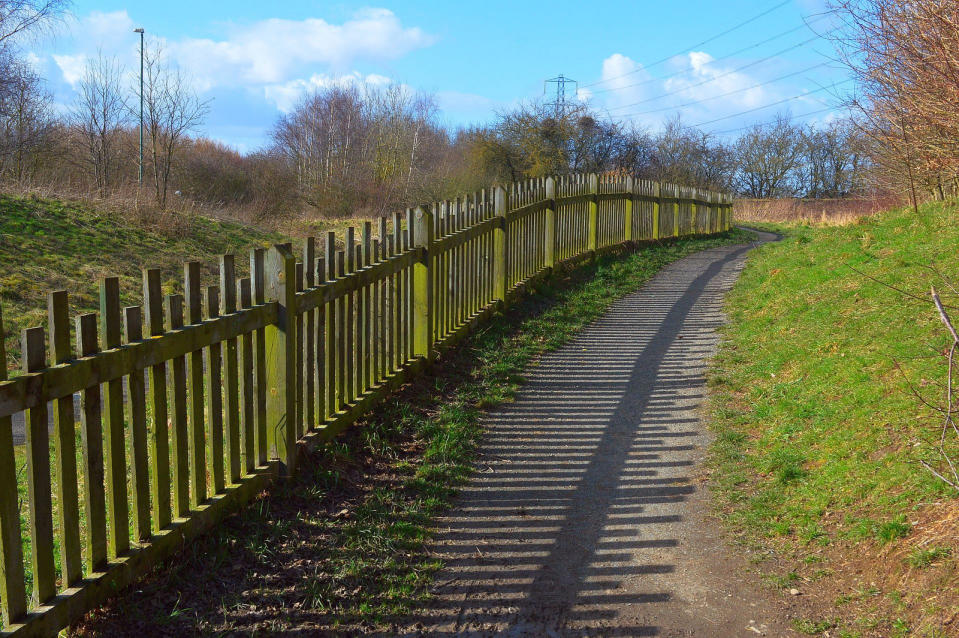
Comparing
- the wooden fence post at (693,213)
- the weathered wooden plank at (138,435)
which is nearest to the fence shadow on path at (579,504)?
the weathered wooden plank at (138,435)

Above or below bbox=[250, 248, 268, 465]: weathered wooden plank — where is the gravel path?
below

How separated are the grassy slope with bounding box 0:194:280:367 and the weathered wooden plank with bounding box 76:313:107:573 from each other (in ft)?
20.3

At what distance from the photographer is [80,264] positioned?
1316 centimetres

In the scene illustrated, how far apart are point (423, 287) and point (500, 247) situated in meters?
2.84

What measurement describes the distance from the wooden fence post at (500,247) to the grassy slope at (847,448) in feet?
9.17

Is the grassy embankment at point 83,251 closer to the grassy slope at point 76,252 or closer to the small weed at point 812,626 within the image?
the grassy slope at point 76,252

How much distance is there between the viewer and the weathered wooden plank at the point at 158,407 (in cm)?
353

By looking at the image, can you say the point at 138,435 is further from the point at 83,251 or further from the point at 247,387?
the point at 83,251

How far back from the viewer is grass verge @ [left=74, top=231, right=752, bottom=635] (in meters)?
3.43

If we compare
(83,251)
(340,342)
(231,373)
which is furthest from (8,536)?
(83,251)

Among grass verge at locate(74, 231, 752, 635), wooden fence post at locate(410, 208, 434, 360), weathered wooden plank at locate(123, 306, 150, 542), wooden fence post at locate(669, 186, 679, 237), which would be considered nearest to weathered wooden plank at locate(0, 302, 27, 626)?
grass verge at locate(74, 231, 752, 635)

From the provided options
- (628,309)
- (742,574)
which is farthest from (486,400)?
(628,309)

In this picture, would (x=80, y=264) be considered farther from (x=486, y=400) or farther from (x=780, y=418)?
(x=780, y=418)

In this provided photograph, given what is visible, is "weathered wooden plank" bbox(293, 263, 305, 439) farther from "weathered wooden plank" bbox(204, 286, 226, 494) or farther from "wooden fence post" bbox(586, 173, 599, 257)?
"wooden fence post" bbox(586, 173, 599, 257)
